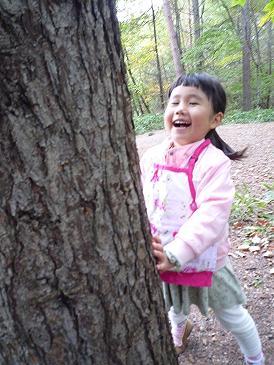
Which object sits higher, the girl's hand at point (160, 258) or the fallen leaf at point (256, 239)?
the girl's hand at point (160, 258)

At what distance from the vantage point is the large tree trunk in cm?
79

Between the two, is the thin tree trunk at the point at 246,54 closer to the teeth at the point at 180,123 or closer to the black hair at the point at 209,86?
the black hair at the point at 209,86

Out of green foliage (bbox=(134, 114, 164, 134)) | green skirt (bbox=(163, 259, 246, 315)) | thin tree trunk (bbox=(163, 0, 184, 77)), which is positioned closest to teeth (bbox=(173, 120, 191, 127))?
green skirt (bbox=(163, 259, 246, 315))

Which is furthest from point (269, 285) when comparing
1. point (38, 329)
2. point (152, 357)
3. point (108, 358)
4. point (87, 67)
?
point (87, 67)

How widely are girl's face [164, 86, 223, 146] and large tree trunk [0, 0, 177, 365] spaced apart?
664 millimetres

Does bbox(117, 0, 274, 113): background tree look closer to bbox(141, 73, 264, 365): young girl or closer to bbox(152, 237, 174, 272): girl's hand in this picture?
bbox(141, 73, 264, 365): young girl

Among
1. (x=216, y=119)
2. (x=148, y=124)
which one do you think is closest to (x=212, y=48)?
(x=148, y=124)

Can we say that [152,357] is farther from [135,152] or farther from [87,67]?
[87,67]

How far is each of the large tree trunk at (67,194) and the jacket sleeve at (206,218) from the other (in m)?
0.32

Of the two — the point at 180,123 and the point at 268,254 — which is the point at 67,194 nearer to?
the point at 180,123

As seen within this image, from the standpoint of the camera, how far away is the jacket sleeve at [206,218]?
141 cm

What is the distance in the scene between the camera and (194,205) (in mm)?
1535

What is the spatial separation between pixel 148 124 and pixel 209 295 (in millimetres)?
14393

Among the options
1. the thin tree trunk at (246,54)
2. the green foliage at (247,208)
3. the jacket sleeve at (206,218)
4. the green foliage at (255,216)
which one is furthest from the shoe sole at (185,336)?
the thin tree trunk at (246,54)
